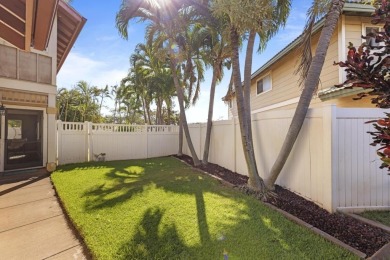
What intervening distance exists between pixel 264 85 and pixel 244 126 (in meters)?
7.92

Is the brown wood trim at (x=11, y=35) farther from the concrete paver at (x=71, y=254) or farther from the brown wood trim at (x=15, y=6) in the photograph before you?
the concrete paver at (x=71, y=254)

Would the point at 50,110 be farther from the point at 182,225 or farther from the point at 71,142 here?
the point at 182,225

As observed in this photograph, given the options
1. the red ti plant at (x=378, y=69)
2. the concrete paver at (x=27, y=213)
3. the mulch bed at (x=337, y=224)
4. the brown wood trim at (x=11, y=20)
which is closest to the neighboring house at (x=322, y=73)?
the mulch bed at (x=337, y=224)

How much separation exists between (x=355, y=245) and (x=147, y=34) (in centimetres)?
1060

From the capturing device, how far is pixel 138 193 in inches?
227

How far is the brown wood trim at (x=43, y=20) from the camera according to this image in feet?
10.1

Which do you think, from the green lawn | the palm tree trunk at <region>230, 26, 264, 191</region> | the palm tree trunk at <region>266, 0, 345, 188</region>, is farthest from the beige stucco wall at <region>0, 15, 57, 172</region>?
the palm tree trunk at <region>266, 0, 345, 188</region>

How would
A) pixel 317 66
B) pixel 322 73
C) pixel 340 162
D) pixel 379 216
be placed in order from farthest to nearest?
1. pixel 322 73
2. pixel 317 66
3. pixel 340 162
4. pixel 379 216

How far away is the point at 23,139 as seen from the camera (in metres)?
9.20

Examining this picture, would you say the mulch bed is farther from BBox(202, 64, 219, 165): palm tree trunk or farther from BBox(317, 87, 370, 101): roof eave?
BBox(202, 64, 219, 165): palm tree trunk

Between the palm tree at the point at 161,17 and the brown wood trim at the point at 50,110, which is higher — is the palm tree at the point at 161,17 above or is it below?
above

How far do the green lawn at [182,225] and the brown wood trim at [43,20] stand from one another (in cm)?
323

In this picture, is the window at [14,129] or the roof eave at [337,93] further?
the window at [14,129]

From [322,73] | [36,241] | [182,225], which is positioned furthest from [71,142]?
[322,73]
